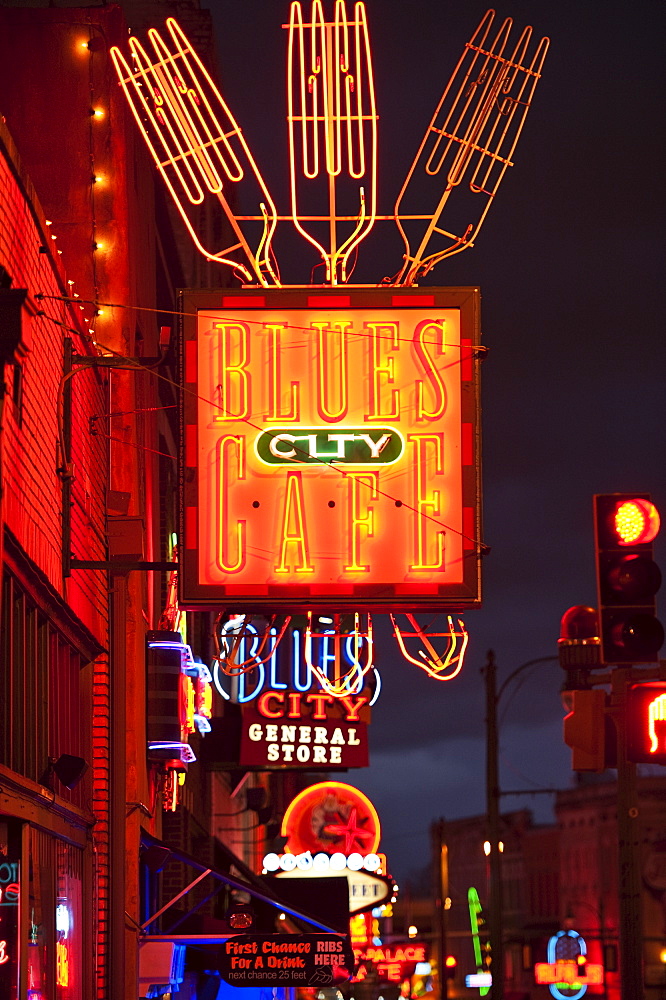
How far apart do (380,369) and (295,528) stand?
5.65ft

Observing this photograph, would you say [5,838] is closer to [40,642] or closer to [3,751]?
[3,751]

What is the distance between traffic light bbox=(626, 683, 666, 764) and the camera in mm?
12195

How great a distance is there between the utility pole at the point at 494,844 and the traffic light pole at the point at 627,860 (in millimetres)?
19757

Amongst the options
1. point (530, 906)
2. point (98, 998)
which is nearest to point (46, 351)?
point (98, 998)

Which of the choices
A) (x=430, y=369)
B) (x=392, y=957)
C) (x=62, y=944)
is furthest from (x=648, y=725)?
(x=392, y=957)

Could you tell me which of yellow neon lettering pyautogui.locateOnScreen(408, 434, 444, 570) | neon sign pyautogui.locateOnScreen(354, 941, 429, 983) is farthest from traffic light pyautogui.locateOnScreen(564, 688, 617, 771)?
neon sign pyautogui.locateOnScreen(354, 941, 429, 983)

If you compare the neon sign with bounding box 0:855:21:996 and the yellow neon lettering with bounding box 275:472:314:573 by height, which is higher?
the yellow neon lettering with bounding box 275:472:314:573

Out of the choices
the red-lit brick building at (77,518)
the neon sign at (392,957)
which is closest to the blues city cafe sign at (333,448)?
the red-lit brick building at (77,518)

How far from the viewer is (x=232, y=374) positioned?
15328 millimetres

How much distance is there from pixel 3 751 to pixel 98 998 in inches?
213

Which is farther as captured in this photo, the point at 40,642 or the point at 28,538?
the point at 40,642

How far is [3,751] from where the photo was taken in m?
11.9

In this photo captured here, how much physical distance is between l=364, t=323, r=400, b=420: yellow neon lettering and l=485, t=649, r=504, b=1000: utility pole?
1880cm

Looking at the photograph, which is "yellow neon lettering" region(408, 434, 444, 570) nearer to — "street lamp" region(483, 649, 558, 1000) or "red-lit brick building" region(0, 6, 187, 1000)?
"red-lit brick building" region(0, 6, 187, 1000)
